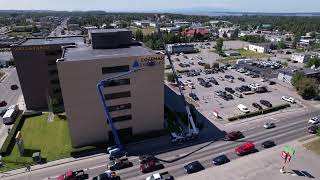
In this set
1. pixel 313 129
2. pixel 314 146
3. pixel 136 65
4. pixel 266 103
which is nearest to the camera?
pixel 314 146

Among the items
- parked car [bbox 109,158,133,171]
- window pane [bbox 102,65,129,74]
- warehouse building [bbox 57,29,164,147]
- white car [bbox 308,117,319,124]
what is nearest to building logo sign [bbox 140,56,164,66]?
warehouse building [bbox 57,29,164,147]

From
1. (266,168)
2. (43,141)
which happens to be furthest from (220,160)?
(43,141)

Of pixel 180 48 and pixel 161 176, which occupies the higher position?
pixel 180 48

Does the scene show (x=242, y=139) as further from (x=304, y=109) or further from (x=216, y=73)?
(x=216, y=73)

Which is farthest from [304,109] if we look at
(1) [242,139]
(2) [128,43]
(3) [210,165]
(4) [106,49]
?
(4) [106,49]

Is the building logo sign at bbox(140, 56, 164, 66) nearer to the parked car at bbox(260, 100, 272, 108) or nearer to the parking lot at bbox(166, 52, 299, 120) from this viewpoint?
the parking lot at bbox(166, 52, 299, 120)

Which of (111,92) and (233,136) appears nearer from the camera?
(111,92)

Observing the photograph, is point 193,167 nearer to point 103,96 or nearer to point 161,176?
point 161,176
